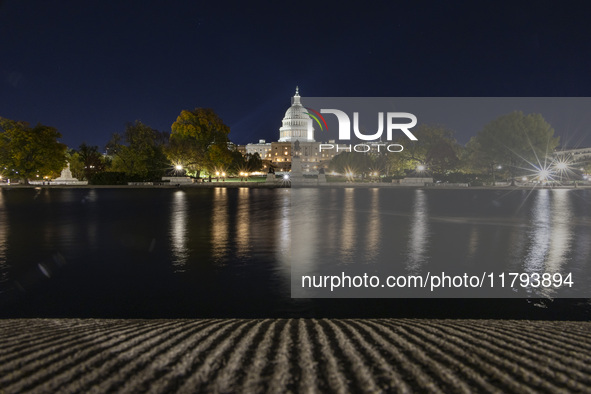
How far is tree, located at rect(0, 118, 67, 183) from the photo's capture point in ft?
195

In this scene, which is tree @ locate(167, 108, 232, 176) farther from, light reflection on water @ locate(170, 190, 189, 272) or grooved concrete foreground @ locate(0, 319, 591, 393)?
grooved concrete foreground @ locate(0, 319, 591, 393)

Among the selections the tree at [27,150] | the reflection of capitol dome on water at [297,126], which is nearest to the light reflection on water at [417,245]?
the tree at [27,150]

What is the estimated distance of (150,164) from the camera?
63.6m

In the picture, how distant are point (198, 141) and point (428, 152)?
136 feet

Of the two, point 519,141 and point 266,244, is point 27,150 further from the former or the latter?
point 519,141

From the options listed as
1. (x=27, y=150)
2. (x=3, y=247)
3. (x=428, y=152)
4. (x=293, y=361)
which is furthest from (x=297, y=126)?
(x=293, y=361)

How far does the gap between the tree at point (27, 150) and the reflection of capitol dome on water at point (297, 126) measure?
118921mm

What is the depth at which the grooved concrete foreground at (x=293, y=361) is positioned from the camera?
2355 millimetres

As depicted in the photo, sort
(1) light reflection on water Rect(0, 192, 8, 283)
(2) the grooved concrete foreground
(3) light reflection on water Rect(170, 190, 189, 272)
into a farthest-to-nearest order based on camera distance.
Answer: (3) light reflection on water Rect(170, 190, 189, 272) → (1) light reflection on water Rect(0, 192, 8, 283) → (2) the grooved concrete foreground

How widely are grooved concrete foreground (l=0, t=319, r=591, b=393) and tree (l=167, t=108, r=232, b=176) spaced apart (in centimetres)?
5953

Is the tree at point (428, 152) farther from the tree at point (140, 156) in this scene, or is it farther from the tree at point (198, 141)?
the tree at point (140, 156)

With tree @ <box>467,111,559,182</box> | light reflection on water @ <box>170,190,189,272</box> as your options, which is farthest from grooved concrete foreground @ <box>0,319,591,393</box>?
tree @ <box>467,111,559,182</box>

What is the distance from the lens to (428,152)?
72.1 m

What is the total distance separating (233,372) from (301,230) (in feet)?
45.1
